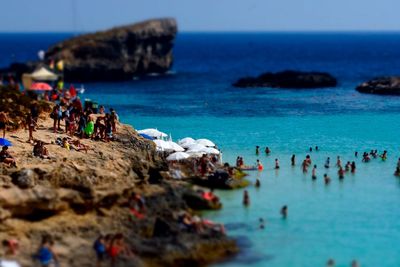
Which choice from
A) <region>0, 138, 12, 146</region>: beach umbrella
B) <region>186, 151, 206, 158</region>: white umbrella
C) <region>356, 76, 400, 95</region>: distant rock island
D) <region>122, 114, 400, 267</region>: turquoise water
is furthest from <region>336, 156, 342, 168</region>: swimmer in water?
<region>356, 76, 400, 95</region>: distant rock island

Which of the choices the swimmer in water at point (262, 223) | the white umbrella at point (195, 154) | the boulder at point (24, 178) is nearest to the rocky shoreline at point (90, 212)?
the boulder at point (24, 178)

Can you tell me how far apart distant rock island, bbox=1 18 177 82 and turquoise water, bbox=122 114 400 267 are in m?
49.4

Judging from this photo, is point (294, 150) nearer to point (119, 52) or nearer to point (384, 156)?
point (384, 156)

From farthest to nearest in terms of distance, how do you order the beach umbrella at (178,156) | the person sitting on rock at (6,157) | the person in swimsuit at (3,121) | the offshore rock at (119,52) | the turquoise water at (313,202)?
the offshore rock at (119,52), the beach umbrella at (178,156), the person in swimsuit at (3,121), the person sitting on rock at (6,157), the turquoise water at (313,202)

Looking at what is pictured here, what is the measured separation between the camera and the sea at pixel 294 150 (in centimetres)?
3036

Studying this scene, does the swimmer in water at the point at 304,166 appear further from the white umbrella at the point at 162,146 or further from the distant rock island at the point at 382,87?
the distant rock island at the point at 382,87

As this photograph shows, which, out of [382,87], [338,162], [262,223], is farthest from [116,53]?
[262,223]

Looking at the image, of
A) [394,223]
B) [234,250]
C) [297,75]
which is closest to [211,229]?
[234,250]

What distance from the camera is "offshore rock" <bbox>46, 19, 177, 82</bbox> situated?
105500mm

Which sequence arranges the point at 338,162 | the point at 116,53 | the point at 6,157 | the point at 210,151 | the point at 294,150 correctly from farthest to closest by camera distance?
the point at 116,53 < the point at 294,150 < the point at 210,151 < the point at 338,162 < the point at 6,157

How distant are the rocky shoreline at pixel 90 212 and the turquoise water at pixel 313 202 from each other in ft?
5.66

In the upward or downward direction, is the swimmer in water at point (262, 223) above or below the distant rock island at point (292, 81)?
below

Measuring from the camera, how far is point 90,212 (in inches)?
1225

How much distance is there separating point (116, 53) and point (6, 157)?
248 feet
